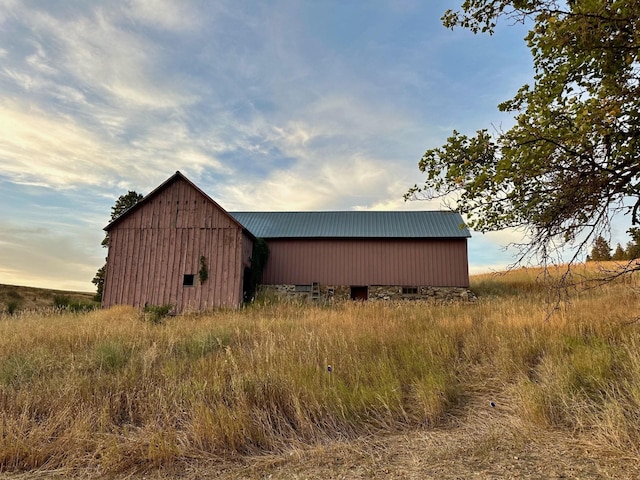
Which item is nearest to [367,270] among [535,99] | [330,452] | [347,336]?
[347,336]

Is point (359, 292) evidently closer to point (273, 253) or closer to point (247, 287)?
point (273, 253)

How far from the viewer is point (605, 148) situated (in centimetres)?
580

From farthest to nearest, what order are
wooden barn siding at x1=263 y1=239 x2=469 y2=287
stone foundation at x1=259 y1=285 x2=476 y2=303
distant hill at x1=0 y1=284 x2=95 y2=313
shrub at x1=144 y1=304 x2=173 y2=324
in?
1. distant hill at x1=0 y1=284 x2=95 y2=313
2. wooden barn siding at x1=263 y1=239 x2=469 y2=287
3. stone foundation at x1=259 y1=285 x2=476 y2=303
4. shrub at x1=144 y1=304 x2=173 y2=324

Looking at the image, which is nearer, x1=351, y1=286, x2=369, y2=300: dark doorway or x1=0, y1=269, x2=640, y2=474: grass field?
x1=0, y1=269, x2=640, y2=474: grass field

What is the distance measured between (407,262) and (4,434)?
20219mm

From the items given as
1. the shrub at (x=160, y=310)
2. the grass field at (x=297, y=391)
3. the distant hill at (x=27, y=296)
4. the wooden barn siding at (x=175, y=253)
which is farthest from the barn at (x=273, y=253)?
the grass field at (x=297, y=391)

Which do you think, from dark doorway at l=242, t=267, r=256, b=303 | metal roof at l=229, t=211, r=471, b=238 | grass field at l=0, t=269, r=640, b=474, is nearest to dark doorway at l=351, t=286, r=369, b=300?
metal roof at l=229, t=211, r=471, b=238

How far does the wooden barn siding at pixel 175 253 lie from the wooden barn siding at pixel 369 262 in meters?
4.55

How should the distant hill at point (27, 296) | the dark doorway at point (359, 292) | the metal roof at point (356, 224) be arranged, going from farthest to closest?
the distant hill at point (27, 296) < the dark doorway at point (359, 292) < the metal roof at point (356, 224)

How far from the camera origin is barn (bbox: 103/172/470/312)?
60.0 feet

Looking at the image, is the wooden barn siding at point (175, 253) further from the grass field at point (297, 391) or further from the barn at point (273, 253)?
the grass field at point (297, 391)

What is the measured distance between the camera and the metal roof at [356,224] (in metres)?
22.7

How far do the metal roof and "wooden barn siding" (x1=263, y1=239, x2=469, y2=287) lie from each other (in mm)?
458

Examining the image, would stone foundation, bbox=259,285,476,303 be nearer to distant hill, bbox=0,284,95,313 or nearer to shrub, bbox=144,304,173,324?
shrub, bbox=144,304,173,324
